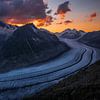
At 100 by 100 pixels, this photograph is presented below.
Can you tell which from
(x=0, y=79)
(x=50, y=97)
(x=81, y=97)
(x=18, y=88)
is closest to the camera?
(x=81, y=97)

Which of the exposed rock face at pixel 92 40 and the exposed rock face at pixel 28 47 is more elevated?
the exposed rock face at pixel 28 47

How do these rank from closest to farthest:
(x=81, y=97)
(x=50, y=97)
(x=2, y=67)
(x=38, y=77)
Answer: (x=81, y=97), (x=50, y=97), (x=38, y=77), (x=2, y=67)

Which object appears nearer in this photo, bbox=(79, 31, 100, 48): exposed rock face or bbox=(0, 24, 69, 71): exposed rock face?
bbox=(0, 24, 69, 71): exposed rock face

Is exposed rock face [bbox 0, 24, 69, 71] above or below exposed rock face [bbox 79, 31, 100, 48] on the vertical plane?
above

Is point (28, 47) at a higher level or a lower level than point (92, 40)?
higher

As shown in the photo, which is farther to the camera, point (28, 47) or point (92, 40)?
point (92, 40)

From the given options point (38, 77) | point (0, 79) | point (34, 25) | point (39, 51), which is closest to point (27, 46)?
point (39, 51)

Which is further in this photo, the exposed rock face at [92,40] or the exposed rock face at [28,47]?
the exposed rock face at [92,40]

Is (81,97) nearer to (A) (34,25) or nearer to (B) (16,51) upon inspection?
(B) (16,51)
